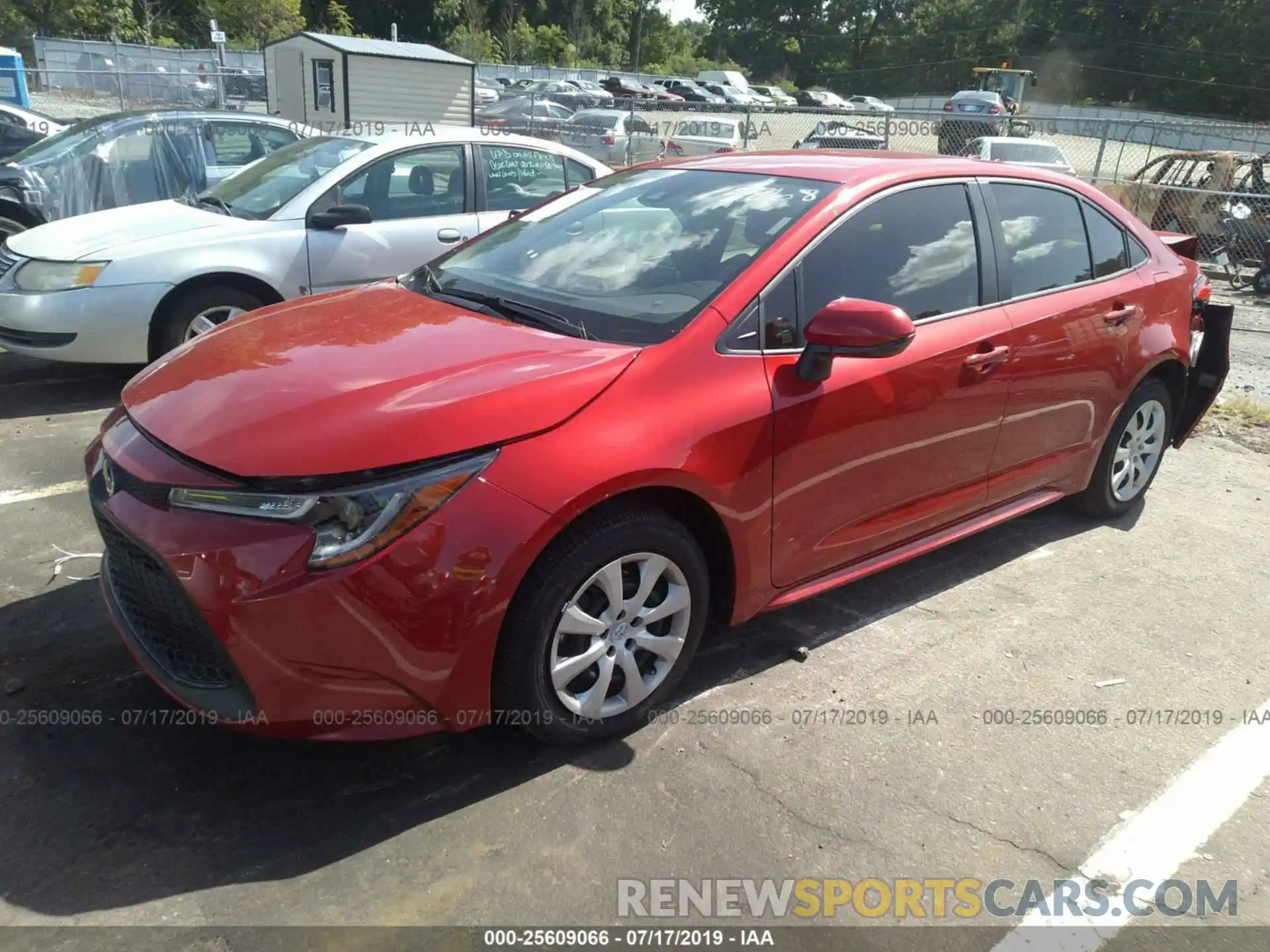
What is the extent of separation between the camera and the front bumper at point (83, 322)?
18.1 feet

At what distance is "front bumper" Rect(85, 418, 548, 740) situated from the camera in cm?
231

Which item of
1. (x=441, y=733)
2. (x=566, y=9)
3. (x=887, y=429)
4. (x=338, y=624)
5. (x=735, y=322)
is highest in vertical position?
(x=566, y=9)

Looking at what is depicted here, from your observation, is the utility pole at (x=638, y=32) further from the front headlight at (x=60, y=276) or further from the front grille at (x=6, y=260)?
the front headlight at (x=60, y=276)

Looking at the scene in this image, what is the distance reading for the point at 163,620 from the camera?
2525mm

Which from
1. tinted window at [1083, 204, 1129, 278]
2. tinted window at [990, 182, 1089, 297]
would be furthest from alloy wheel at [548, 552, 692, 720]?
tinted window at [1083, 204, 1129, 278]

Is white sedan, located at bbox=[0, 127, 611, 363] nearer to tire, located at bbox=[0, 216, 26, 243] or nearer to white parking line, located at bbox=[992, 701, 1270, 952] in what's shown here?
tire, located at bbox=[0, 216, 26, 243]

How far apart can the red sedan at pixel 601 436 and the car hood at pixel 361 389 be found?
12 mm

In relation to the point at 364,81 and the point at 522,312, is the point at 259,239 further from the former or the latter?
the point at 364,81

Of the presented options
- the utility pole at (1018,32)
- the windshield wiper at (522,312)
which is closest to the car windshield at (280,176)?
the windshield wiper at (522,312)

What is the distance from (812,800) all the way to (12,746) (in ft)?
7.52

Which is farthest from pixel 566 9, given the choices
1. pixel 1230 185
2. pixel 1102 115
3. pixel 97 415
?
pixel 97 415

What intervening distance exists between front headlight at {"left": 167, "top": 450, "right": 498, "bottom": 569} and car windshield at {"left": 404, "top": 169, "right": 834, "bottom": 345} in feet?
2.85

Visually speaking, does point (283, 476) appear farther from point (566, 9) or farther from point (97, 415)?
point (566, 9)

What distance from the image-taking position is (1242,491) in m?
5.51
